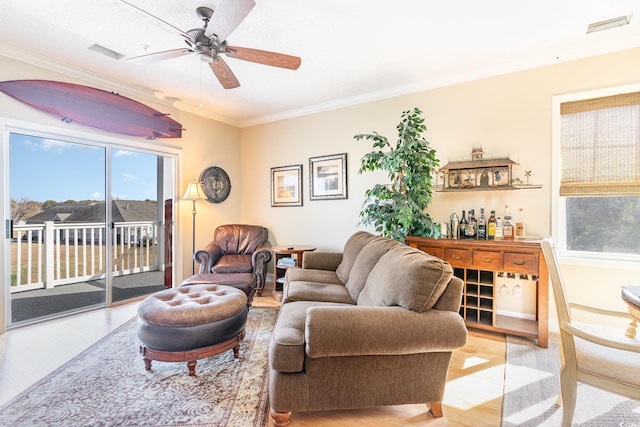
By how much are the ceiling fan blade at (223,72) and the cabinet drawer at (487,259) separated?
2.76m

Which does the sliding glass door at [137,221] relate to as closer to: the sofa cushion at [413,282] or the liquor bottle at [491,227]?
the sofa cushion at [413,282]

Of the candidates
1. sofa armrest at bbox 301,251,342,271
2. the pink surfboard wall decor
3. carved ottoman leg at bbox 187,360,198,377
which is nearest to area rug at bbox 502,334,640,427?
sofa armrest at bbox 301,251,342,271

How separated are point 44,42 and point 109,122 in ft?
2.99

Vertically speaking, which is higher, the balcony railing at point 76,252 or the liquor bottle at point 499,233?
the liquor bottle at point 499,233

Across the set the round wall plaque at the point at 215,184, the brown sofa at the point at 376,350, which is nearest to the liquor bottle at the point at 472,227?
the brown sofa at the point at 376,350

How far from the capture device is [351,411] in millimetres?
1672

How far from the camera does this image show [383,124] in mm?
3740

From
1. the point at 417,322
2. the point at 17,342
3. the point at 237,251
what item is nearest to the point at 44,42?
the point at 17,342

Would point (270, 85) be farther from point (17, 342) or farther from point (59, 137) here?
point (17, 342)

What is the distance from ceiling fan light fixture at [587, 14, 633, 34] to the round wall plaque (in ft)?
15.2

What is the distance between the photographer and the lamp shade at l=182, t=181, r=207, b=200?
3.99 metres

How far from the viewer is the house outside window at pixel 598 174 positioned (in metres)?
2.54

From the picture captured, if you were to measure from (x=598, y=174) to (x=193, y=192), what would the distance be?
4656mm

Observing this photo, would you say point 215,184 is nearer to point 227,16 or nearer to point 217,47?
point 217,47
